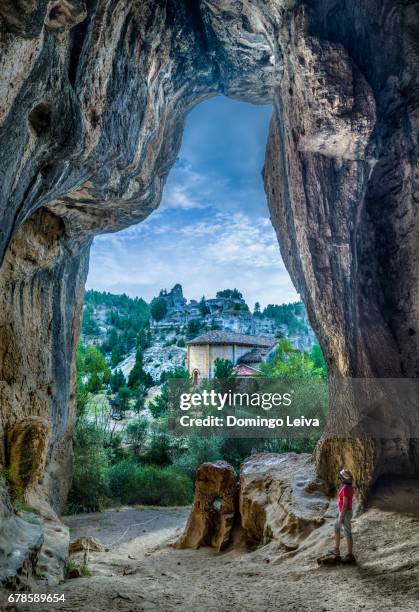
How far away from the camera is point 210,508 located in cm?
1024

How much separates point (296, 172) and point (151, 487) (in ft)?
52.3

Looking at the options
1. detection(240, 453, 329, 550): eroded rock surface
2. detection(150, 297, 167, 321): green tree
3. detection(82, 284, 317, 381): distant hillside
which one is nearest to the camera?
detection(240, 453, 329, 550): eroded rock surface

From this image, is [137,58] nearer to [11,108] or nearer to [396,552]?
[11,108]

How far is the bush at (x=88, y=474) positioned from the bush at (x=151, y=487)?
48.9 inches

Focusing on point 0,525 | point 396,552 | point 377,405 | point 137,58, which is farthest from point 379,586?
point 137,58

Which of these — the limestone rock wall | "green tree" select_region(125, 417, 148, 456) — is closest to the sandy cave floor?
the limestone rock wall

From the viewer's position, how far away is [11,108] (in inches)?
175

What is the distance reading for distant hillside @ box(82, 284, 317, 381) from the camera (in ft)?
174

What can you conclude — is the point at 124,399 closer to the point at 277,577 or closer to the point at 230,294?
the point at 277,577

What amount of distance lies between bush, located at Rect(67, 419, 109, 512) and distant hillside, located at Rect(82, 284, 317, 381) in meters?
29.5

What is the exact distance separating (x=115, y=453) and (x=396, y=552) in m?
20.9

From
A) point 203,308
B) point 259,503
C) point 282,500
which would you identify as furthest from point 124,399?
point 203,308

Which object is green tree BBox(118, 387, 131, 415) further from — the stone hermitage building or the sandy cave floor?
the sandy cave floor

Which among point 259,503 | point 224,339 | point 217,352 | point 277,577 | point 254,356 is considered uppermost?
point 224,339
